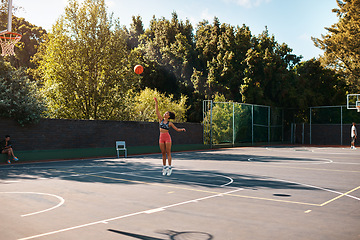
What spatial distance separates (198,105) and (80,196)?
30147 mm

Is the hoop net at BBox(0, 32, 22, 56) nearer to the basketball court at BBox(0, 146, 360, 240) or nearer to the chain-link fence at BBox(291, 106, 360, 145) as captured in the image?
the basketball court at BBox(0, 146, 360, 240)

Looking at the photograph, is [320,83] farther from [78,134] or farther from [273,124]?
[78,134]

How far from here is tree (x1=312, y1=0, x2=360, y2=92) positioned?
1622 inches

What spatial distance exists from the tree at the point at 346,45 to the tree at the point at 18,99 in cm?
3423

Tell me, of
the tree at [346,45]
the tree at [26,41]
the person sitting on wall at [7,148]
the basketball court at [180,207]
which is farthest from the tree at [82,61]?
the tree at [346,45]

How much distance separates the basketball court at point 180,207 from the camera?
5367mm

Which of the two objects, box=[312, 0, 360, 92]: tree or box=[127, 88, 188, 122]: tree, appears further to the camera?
box=[312, 0, 360, 92]: tree

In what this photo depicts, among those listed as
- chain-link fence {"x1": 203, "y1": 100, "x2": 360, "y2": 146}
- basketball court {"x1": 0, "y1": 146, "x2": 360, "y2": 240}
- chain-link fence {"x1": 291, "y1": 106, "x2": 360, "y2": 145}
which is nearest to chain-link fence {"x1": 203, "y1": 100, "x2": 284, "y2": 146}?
chain-link fence {"x1": 203, "y1": 100, "x2": 360, "y2": 146}

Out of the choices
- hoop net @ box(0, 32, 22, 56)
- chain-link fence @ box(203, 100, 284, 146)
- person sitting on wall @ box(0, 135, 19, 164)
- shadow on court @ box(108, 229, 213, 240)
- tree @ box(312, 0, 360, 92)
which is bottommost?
shadow on court @ box(108, 229, 213, 240)

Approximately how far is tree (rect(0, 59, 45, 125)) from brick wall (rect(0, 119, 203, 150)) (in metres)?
0.44

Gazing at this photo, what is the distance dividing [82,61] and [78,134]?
5840 millimetres

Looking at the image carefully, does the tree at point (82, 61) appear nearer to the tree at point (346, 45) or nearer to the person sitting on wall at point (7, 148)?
the person sitting on wall at point (7, 148)

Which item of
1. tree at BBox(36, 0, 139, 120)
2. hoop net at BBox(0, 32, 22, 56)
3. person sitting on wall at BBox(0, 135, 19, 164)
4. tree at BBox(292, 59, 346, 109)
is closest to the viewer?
hoop net at BBox(0, 32, 22, 56)

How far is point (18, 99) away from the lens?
18.0 metres
